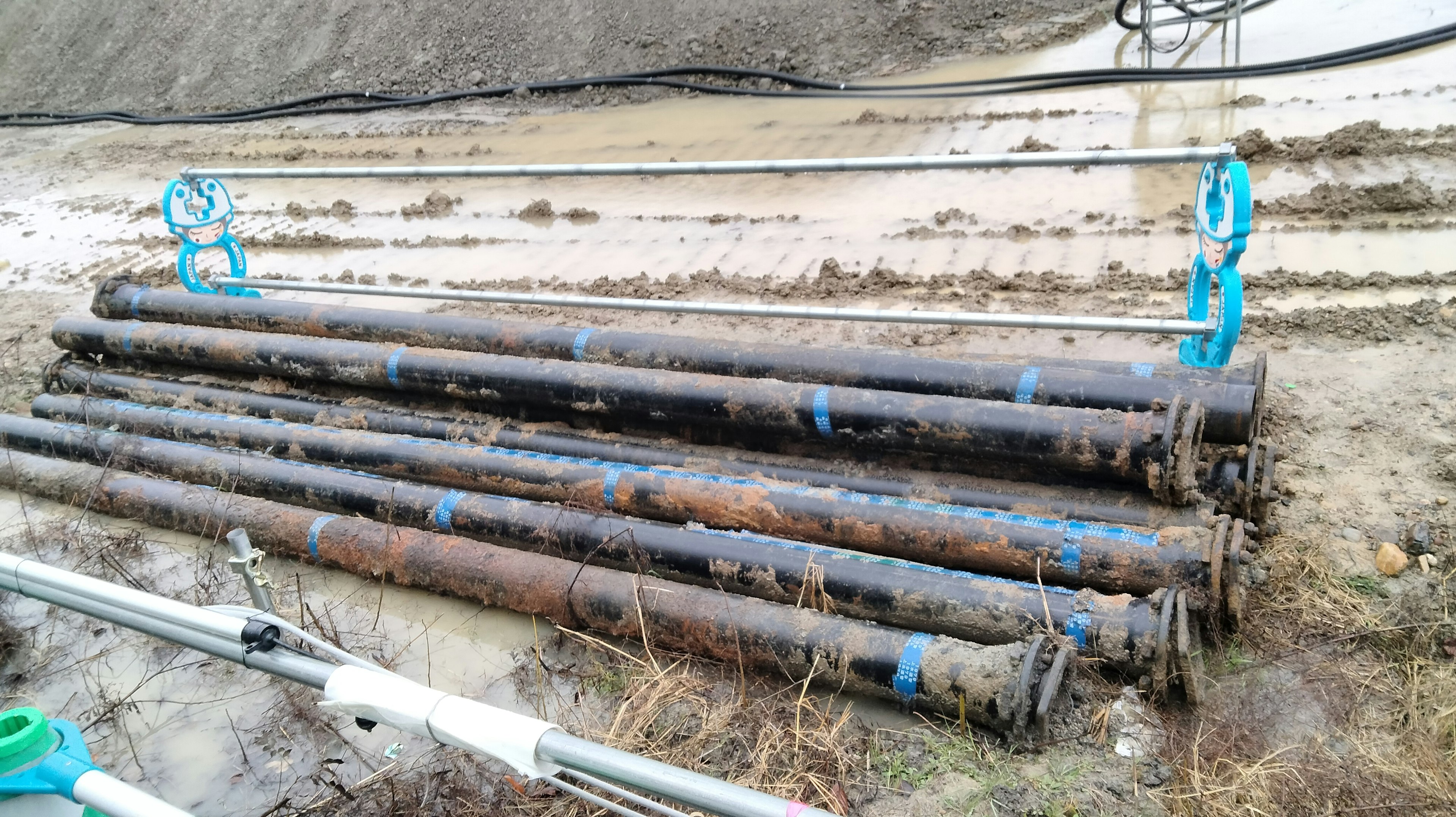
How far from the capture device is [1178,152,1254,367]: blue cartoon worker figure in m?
3.59

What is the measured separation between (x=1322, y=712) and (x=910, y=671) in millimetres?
1292

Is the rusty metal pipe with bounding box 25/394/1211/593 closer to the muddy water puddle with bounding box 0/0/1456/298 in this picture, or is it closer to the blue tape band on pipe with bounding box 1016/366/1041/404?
the blue tape band on pipe with bounding box 1016/366/1041/404

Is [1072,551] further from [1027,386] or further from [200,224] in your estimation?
[200,224]

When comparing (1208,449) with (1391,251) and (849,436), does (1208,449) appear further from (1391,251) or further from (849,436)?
(1391,251)

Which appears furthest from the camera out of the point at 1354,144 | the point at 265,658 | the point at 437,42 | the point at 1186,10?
the point at 437,42

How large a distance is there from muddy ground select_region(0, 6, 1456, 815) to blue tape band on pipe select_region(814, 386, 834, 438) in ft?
3.75

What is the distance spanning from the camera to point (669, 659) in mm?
3352

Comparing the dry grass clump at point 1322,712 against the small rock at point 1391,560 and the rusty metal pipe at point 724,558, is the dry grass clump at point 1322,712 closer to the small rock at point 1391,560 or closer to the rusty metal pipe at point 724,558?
the small rock at point 1391,560

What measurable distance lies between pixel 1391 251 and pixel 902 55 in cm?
809

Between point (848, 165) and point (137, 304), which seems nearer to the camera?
point (848, 165)

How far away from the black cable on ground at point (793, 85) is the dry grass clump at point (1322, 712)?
7.97 metres

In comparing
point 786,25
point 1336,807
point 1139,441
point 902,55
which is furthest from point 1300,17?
point 1336,807

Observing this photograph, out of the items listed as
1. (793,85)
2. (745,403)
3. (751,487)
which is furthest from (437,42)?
(751,487)

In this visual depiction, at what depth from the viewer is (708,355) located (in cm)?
444
